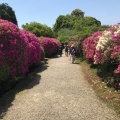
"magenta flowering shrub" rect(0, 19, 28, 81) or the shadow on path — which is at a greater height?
"magenta flowering shrub" rect(0, 19, 28, 81)

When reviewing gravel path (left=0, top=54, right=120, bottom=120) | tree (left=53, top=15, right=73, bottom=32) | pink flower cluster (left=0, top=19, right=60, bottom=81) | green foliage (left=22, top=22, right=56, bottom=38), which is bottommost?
gravel path (left=0, top=54, right=120, bottom=120)

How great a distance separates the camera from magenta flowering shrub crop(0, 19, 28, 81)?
12.5 meters

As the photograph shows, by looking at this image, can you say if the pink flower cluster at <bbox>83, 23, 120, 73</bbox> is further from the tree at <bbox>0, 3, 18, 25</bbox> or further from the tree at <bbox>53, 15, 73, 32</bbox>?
the tree at <bbox>53, 15, 73, 32</bbox>

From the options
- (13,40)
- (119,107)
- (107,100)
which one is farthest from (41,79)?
(119,107)

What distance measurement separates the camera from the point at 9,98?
11.3 m

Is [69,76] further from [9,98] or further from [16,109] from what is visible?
[16,109]

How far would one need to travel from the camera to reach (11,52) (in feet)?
43.2

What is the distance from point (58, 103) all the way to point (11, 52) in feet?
14.1

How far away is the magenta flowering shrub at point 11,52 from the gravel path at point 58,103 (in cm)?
114

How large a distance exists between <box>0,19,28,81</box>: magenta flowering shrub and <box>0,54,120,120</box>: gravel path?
1144 mm

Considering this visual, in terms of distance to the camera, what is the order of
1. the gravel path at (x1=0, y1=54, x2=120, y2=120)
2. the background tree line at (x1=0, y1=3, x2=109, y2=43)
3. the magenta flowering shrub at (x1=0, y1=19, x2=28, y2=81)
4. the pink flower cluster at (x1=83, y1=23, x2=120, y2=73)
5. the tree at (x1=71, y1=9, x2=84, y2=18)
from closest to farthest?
the gravel path at (x1=0, y1=54, x2=120, y2=120) → the magenta flowering shrub at (x1=0, y1=19, x2=28, y2=81) → the pink flower cluster at (x1=83, y1=23, x2=120, y2=73) → the background tree line at (x1=0, y1=3, x2=109, y2=43) → the tree at (x1=71, y1=9, x2=84, y2=18)

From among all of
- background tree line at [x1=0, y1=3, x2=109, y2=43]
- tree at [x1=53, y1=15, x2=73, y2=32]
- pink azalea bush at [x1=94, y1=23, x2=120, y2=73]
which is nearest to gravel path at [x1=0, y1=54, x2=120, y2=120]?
pink azalea bush at [x1=94, y1=23, x2=120, y2=73]

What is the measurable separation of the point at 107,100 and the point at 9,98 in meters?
4.16

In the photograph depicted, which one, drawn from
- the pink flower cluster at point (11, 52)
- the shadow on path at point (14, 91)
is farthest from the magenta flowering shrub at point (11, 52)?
the shadow on path at point (14, 91)
